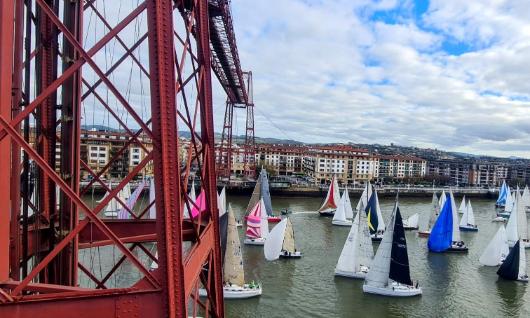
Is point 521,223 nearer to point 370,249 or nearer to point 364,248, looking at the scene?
point 370,249

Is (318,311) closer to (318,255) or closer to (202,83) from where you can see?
(318,255)

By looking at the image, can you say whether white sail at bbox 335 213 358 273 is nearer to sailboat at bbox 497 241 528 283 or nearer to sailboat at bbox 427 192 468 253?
sailboat at bbox 497 241 528 283

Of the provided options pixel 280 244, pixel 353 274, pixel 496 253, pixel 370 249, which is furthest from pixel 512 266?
pixel 280 244

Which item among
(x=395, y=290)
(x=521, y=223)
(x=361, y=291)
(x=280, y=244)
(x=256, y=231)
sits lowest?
(x=361, y=291)

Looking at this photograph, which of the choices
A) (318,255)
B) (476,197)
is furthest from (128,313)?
(476,197)

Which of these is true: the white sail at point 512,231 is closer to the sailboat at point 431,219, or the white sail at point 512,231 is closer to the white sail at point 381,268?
the sailboat at point 431,219

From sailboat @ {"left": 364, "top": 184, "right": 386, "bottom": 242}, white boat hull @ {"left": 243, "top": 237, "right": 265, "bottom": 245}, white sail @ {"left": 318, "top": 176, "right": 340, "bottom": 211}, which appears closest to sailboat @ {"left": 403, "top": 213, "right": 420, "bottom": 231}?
sailboat @ {"left": 364, "top": 184, "right": 386, "bottom": 242}

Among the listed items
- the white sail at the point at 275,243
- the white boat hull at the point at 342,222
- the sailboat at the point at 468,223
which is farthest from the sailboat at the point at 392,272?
the sailboat at the point at 468,223
